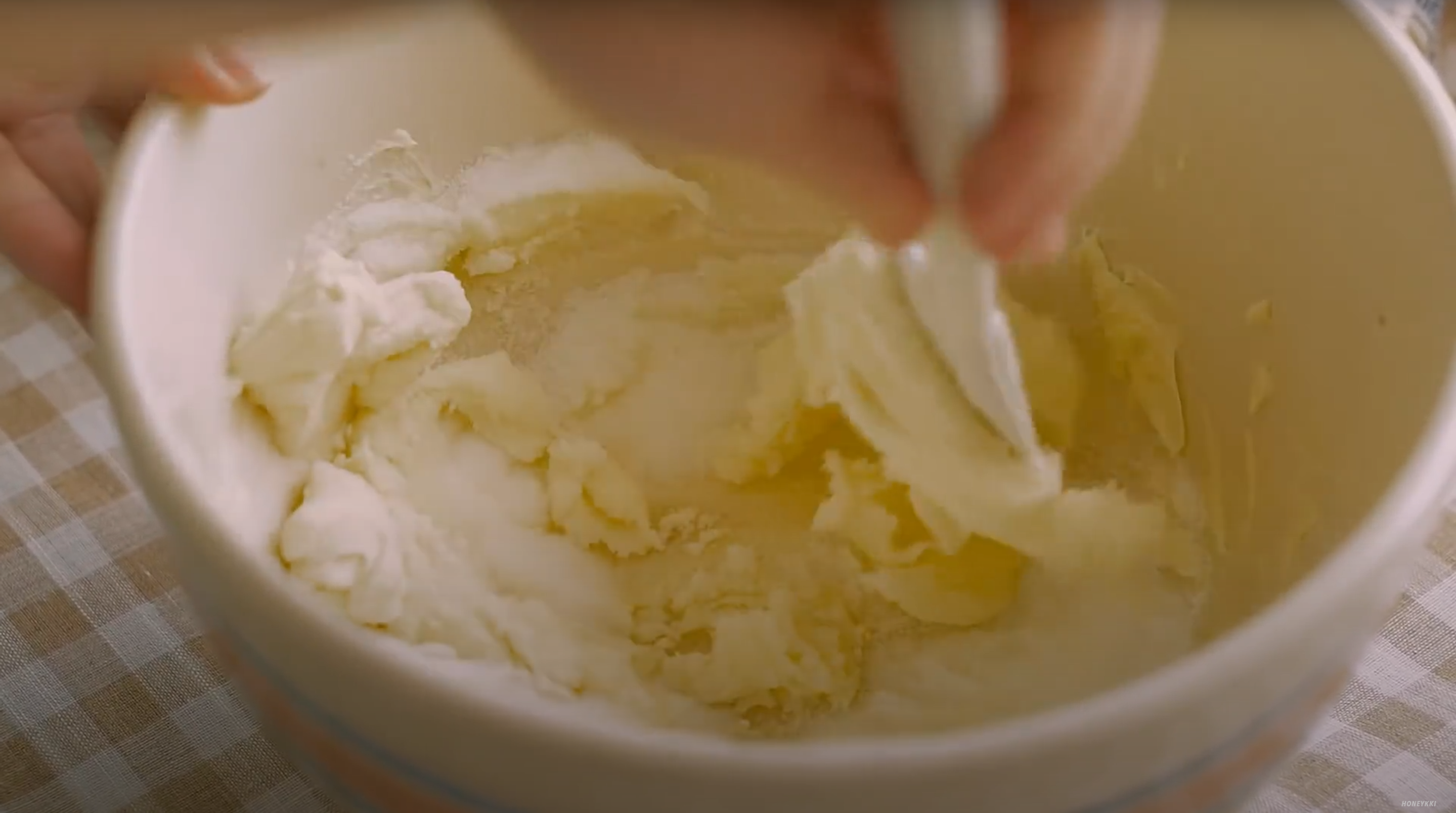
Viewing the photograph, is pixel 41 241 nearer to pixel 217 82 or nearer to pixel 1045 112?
pixel 217 82

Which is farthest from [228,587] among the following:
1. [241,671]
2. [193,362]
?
[193,362]

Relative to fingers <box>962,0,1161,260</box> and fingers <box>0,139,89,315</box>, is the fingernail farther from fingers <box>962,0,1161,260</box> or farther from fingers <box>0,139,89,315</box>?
fingers <box>962,0,1161,260</box>

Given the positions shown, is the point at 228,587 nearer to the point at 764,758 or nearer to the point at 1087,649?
the point at 764,758

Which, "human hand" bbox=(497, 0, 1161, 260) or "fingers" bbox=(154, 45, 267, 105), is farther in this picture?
"fingers" bbox=(154, 45, 267, 105)

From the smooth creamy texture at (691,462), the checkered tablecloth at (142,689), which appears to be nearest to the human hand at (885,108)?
the smooth creamy texture at (691,462)

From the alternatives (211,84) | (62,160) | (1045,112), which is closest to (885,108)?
(1045,112)

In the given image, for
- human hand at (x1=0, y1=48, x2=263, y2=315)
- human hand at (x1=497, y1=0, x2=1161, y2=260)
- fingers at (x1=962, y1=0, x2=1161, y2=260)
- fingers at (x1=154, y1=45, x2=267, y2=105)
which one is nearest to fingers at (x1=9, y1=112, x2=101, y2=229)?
human hand at (x1=0, y1=48, x2=263, y2=315)
